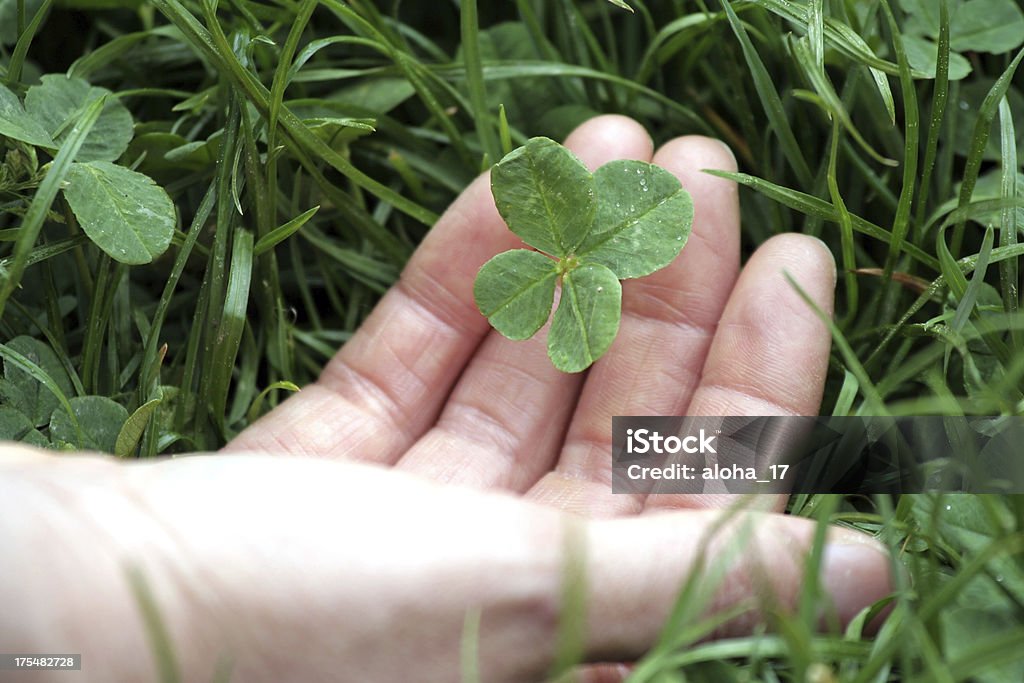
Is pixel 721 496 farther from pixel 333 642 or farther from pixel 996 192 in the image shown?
pixel 996 192

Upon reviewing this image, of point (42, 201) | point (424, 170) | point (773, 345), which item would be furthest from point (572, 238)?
point (42, 201)

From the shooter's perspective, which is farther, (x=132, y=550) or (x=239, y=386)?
(x=239, y=386)

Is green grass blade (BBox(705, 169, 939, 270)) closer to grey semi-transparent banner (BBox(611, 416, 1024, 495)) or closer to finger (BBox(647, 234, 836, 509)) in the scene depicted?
finger (BBox(647, 234, 836, 509))

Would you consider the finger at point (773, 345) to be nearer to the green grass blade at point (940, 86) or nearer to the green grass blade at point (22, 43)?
the green grass blade at point (940, 86)

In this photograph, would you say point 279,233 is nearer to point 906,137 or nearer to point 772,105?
point 772,105

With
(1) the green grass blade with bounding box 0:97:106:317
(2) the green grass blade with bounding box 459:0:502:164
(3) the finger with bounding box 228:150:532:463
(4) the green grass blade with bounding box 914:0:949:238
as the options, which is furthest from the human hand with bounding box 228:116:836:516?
(1) the green grass blade with bounding box 0:97:106:317

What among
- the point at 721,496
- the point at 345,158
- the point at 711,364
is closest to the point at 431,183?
the point at 345,158
